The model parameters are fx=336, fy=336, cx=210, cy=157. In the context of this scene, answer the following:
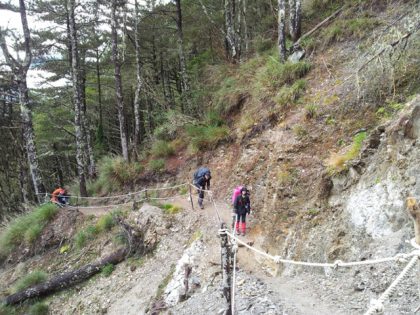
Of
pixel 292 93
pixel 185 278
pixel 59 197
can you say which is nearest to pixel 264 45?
pixel 292 93

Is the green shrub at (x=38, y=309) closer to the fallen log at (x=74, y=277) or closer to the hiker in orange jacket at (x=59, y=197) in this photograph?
the fallen log at (x=74, y=277)

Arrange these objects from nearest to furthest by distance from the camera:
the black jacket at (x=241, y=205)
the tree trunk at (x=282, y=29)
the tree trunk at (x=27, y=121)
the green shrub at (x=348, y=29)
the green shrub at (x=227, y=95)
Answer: the black jacket at (x=241, y=205)
the green shrub at (x=348, y=29)
the tree trunk at (x=282, y=29)
the tree trunk at (x=27, y=121)
the green shrub at (x=227, y=95)

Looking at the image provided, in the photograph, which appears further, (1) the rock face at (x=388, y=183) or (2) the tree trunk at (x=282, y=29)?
(2) the tree trunk at (x=282, y=29)

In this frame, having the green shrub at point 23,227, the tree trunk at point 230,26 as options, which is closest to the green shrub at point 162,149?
the green shrub at point 23,227

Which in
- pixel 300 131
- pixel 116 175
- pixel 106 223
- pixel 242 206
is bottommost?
pixel 106 223

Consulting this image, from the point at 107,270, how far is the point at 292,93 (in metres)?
8.68

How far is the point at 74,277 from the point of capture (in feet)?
36.3

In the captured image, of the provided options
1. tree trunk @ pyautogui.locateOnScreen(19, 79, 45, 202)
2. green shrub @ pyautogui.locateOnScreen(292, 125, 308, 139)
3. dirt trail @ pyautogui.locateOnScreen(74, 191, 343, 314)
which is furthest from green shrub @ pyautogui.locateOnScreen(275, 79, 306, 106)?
tree trunk @ pyautogui.locateOnScreen(19, 79, 45, 202)

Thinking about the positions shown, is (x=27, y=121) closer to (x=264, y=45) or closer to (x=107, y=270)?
(x=107, y=270)

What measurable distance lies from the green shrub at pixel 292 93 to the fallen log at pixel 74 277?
6.91 m

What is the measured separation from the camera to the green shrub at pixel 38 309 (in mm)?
10445

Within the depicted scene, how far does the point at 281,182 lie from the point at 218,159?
16.5 ft

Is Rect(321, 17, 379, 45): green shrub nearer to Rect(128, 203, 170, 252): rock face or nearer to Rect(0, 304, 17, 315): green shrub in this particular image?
Rect(128, 203, 170, 252): rock face

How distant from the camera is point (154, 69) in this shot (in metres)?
24.0
